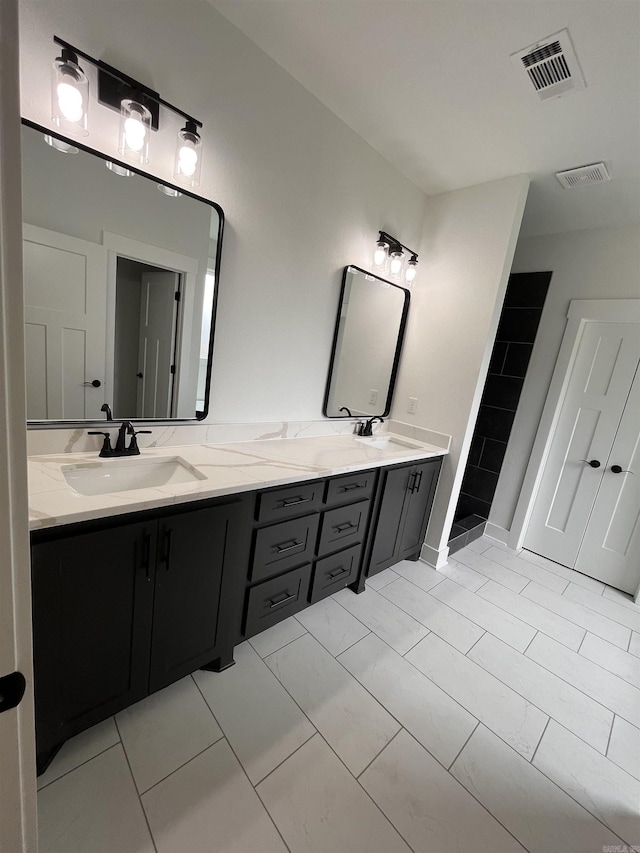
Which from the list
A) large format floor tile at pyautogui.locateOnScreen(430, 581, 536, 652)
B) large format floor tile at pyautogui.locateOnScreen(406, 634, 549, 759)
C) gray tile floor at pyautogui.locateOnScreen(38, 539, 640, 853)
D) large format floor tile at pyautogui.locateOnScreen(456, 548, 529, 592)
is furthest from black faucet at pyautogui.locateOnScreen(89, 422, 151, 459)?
large format floor tile at pyautogui.locateOnScreen(456, 548, 529, 592)

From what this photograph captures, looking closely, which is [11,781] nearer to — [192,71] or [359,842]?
[359,842]

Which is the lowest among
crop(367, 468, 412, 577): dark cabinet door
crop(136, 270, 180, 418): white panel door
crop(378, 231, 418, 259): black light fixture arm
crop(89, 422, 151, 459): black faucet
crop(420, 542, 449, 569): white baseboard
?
crop(420, 542, 449, 569): white baseboard

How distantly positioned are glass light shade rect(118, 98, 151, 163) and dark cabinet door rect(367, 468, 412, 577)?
1.90m

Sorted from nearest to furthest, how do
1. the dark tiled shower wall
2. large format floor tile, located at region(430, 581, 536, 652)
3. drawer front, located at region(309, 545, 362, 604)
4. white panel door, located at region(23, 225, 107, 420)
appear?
white panel door, located at region(23, 225, 107, 420) → drawer front, located at region(309, 545, 362, 604) → large format floor tile, located at region(430, 581, 536, 652) → the dark tiled shower wall

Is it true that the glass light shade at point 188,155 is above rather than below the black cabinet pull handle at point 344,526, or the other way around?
above

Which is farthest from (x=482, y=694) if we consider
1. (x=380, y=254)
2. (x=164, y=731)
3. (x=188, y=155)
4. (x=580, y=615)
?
(x=188, y=155)

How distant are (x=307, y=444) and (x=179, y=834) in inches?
64.6

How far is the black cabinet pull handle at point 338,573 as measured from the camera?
2.02 meters

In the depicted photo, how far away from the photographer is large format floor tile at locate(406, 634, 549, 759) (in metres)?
1.51

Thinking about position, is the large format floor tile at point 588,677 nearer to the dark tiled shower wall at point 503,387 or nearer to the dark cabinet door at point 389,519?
the dark cabinet door at point 389,519

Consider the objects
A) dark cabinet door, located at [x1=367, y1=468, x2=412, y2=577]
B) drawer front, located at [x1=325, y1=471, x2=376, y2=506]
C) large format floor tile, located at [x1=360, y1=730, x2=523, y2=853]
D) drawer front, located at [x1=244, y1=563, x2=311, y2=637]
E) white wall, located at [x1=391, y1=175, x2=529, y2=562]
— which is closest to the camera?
large format floor tile, located at [x1=360, y1=730, x2=523, y2=853]

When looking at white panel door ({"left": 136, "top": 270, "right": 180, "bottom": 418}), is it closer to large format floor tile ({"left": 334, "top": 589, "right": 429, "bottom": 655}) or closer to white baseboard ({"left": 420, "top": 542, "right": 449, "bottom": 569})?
large format floor tile ({"left": 334, "top": 589, "right": 429, "bottom": 655})

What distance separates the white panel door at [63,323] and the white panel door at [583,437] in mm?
3317

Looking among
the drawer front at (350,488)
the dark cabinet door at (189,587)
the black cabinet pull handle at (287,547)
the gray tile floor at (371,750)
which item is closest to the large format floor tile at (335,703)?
the gray tile floor at (371,750)
